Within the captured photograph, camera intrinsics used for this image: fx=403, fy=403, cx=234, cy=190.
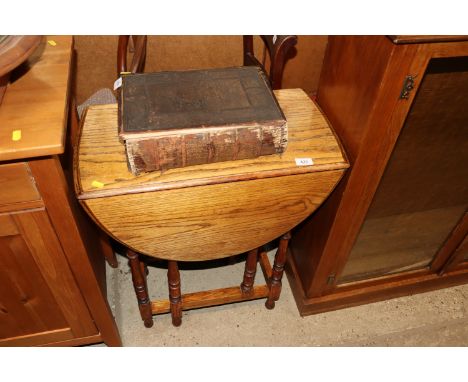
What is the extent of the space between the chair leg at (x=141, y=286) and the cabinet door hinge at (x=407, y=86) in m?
0.90

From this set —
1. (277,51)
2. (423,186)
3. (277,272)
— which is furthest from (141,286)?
(423,186)

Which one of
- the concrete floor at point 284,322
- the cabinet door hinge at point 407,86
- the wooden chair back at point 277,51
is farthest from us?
the concrete floor at point 284,322

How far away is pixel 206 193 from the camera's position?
1019mm

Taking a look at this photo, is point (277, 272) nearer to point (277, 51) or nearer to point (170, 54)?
point (277, 51)

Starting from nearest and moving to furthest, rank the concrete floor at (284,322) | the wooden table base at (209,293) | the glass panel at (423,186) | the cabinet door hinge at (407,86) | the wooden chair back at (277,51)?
the cabinet door hinge at (407,86) < the glass panel at (423,186) < the wooden chair back at (277,51) < the wooden table base at (209,293) < the concrete floor at (284,322)

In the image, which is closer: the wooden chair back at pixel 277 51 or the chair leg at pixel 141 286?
the wooden chair back at pixel 277 51

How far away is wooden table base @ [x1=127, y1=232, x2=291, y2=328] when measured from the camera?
143 centimetres

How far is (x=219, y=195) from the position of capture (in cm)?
104

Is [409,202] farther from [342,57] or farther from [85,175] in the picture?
[85,175]

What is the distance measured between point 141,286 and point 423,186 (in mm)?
1013

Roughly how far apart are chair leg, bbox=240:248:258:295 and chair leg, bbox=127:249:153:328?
0.37 metres

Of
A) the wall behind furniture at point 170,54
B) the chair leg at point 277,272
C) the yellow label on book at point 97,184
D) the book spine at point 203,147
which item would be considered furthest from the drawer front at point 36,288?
the wall behind furniture at point 170,54

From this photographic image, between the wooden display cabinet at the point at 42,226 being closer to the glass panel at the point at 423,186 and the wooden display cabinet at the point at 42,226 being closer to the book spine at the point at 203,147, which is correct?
the book spine at the point at 203,147

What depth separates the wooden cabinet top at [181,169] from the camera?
3.18 ft
